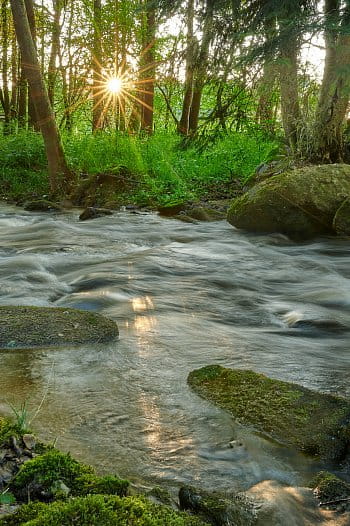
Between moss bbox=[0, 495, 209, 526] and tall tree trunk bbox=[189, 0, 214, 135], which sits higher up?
tall tree trunk bbox=[189, 0, 214, 135]

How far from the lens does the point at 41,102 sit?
1315 cm

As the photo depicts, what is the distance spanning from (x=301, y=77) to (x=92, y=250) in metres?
4.99

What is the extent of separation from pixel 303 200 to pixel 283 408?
21.7ft

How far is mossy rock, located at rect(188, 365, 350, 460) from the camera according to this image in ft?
9.36

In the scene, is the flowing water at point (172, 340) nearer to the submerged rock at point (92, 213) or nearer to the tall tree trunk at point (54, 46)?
the submerged rock at point (92, 213)

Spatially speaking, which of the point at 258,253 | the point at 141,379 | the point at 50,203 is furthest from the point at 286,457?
the point at 50,203

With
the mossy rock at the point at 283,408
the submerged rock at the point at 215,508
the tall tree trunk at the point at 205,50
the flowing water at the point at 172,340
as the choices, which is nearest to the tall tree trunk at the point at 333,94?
the tall tree trunk at the point at 205,50

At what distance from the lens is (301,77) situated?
10.2 m

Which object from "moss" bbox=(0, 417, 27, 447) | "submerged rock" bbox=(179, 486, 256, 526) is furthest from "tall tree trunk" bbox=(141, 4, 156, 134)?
"submerged rock" bbox=(179, 486, 256, 526)

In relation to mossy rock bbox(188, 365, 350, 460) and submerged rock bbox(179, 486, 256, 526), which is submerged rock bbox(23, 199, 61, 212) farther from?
submerged rock bbox(179, 486, 256, 526)

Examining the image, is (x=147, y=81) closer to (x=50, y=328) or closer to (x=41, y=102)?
(x=41, y=102)

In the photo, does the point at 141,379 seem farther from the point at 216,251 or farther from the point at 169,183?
the point at 169,183

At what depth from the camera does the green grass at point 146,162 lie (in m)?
13.9

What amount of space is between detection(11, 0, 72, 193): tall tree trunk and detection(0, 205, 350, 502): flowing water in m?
3.82
